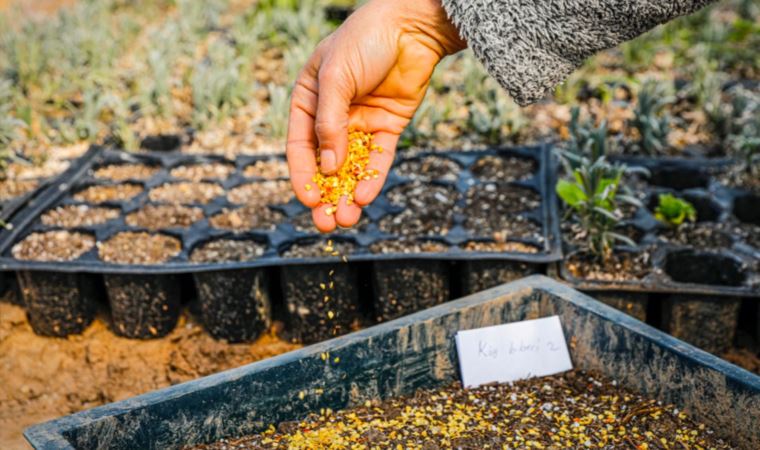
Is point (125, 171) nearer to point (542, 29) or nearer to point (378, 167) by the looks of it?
point (378, 167)

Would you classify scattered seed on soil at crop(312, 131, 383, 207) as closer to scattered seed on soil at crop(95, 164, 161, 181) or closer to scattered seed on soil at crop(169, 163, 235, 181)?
scattered seed on soil at crop(169, 163, 235, 181)

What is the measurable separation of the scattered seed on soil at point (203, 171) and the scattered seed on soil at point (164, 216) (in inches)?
8.9

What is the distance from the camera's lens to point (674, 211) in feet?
9.07

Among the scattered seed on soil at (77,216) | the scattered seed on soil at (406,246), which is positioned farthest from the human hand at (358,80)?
the scattered seed on soil at (77,216)

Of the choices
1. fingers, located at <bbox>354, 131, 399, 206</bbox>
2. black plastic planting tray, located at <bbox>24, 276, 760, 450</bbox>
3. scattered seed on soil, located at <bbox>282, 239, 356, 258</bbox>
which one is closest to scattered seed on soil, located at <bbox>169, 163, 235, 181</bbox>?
scattered seed on soil, located at <bbox>282, 239, 356, 258</bbox>

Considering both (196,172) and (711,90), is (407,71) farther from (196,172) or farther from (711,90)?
(711,90)

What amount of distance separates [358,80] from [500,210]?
3.73ft

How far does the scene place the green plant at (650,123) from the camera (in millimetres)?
3232

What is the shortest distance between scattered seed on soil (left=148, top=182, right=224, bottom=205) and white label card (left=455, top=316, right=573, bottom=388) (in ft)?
4.62

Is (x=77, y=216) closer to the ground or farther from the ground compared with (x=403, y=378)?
farther from the ground

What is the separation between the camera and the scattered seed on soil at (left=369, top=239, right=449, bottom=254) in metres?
2.70

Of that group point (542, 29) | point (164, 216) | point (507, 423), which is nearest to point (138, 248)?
point (164, 216)

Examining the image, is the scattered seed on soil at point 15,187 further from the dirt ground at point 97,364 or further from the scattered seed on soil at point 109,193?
the dirt ground at point 97,364

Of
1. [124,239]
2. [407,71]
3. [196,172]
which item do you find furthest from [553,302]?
[196,172]
